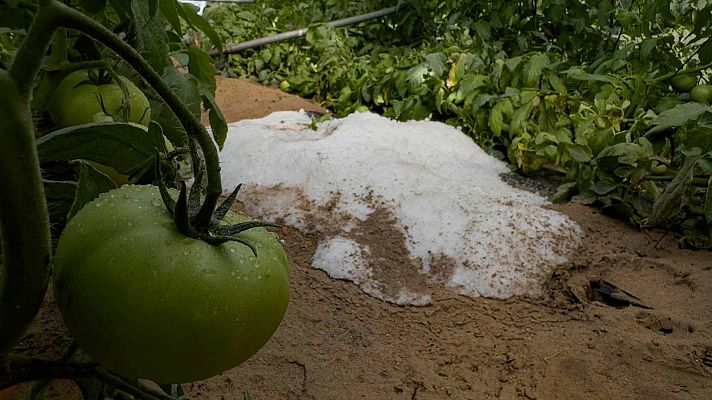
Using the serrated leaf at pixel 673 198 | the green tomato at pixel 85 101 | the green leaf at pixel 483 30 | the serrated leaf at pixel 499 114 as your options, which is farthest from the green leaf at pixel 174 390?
the green leaf at pixel 483 30

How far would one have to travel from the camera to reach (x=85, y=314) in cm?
49

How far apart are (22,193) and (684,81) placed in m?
3.19

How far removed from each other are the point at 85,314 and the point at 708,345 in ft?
5.53

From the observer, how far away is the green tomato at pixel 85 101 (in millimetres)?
987

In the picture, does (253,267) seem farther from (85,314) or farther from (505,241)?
(505,241)

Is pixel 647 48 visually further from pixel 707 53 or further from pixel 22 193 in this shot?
pixel 22 193

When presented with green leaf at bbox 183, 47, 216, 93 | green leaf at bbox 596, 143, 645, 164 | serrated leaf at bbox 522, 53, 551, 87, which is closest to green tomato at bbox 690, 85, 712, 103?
green leaf at bbox 596, 143, 645, 164

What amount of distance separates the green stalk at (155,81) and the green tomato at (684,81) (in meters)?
3.02

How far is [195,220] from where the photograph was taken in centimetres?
53

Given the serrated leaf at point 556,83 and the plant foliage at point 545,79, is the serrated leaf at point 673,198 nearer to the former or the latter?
the plant foliage at point 545,79

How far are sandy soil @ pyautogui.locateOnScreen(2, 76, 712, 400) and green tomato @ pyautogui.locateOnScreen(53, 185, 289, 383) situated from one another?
2.87 feet

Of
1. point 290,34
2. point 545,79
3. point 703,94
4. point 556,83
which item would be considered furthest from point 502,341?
point 290,34

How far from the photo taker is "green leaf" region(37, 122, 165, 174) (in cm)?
61

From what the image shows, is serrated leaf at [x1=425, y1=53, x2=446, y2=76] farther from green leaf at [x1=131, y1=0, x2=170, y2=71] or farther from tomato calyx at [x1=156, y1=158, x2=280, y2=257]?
tomato calyx at [x1=156, y1=158, x2=280, y2=257]
